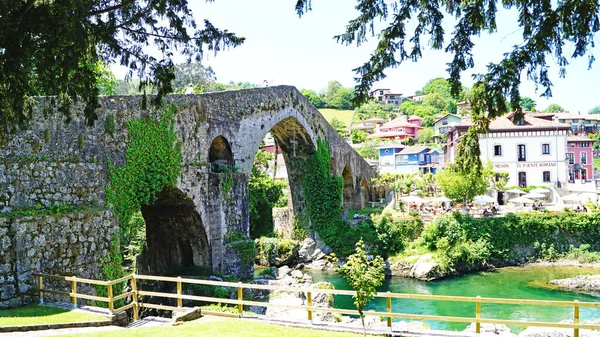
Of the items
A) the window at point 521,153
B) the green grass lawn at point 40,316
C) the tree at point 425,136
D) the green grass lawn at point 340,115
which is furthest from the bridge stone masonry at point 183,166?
the green grass lawn at point 340,115

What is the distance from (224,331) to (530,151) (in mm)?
34541

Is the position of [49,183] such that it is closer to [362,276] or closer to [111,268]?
[111,268]

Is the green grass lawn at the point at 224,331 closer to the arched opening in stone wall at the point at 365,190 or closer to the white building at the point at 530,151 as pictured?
the white building at the point at 530,151

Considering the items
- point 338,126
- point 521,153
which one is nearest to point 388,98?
point 338,126

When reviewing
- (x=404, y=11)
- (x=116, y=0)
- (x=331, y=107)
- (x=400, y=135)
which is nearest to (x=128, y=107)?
(x=116, y=0)

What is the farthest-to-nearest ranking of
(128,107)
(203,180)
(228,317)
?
1. (203,180)
2. (128,107)
3. (228,317)

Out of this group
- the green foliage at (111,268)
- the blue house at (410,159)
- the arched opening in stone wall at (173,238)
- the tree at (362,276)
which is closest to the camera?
the tree at (362,276)

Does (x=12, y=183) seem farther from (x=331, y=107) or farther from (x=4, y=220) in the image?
(x=331, y=107)

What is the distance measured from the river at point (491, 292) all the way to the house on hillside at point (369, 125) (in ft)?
184

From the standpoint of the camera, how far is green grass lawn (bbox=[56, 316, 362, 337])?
8988 millimetres

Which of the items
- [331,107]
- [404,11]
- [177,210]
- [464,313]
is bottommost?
[464,313]

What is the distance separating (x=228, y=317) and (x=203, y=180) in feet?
25.0

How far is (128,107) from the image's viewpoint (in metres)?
14.2

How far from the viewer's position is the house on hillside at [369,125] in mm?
83250
